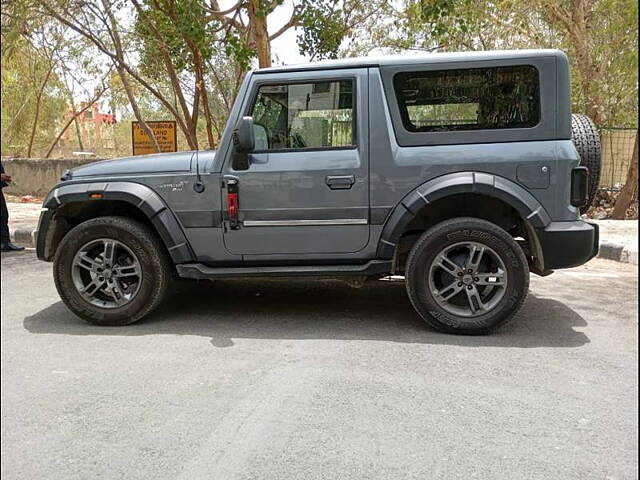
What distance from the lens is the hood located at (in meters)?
4.41

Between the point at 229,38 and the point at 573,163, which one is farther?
the point at 229,38

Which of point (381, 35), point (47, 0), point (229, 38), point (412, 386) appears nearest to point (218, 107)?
point (381, 35)

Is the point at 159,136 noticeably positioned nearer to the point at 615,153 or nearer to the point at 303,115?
the point at 303,115

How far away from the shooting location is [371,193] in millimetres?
4211

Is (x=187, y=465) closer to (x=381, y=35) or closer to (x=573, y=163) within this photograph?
(x=573, y=163)

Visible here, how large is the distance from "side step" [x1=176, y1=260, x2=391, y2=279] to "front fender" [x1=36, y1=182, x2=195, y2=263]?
0.10m

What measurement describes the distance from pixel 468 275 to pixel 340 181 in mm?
1186

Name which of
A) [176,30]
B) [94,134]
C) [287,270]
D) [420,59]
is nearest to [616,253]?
[420,59]

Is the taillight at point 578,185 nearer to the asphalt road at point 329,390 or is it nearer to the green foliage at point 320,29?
the asphalt road at point 329,390

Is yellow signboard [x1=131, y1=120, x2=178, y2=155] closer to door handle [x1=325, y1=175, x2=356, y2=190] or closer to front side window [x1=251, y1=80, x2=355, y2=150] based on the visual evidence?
front side window [x1=251, y1=80, x2=355, y2=150]

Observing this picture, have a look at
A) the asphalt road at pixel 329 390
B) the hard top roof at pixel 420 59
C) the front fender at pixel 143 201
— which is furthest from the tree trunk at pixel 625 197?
the front fender at pixel 143 201

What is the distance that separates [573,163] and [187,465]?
10.6ft

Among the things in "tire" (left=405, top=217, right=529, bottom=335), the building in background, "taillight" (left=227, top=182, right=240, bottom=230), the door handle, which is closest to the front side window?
the door handle

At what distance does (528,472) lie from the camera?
245cm
